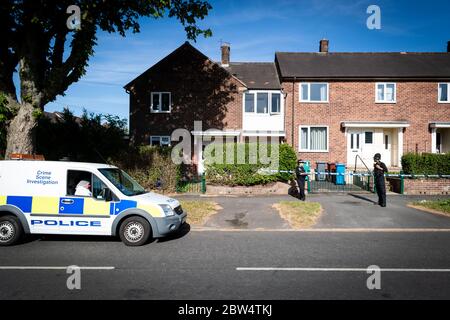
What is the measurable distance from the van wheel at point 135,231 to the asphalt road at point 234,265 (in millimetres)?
206

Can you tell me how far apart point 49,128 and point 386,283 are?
15.5 m

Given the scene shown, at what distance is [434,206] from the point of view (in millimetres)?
10695

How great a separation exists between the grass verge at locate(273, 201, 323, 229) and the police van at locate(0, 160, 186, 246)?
4036mm

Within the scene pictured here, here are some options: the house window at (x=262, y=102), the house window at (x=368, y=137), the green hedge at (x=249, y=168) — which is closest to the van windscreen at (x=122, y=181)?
the green hedge at (x=249, y=168)

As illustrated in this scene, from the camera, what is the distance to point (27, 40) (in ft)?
33.5

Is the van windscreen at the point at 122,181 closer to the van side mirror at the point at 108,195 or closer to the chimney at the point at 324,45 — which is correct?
the van side mirror at the point at 108,195

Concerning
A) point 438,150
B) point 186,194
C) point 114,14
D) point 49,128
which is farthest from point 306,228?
point 438,150

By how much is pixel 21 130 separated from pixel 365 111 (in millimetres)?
19553

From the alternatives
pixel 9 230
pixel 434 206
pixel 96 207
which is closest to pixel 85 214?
pixel 96 207

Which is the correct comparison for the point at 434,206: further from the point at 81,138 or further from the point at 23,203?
the point at 81,138

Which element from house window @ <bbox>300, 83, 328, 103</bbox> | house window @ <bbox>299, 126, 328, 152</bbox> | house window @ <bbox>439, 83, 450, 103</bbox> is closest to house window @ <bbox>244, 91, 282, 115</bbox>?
house window @ <bbox>300, 83, 328, 103</bbox>

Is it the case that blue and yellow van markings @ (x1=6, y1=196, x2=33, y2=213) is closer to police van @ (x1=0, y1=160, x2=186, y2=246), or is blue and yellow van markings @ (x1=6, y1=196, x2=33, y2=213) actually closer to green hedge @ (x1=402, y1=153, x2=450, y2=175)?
police van @ (x1=0, y1=160, x2=186, y2=246)

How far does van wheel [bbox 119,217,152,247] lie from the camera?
6621mm
